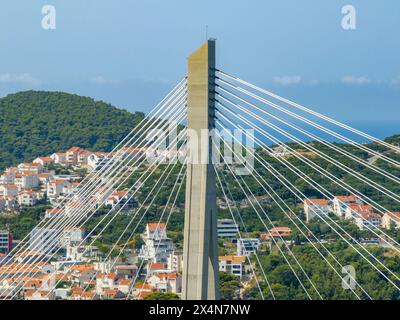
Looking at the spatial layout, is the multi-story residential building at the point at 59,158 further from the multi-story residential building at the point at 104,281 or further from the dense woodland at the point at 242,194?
the multi-story residential building at the point at 104,281

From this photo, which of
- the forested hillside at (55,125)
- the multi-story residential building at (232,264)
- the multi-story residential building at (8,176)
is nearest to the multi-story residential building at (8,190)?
the multi-story residential building at (8,176)

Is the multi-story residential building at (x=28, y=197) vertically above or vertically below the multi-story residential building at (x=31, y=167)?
below

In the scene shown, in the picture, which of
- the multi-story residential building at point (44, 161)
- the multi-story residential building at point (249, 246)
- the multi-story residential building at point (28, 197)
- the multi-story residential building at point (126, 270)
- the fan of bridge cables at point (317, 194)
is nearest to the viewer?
the fan of bridge cables at point (317, 194)

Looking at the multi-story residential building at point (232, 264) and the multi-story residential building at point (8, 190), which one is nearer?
the multi-story residential building at point (232, 264)

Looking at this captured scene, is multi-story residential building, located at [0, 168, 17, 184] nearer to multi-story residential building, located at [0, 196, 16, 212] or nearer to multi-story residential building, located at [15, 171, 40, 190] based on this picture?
multi-story residential building, located at [15, 171, 40, 190]

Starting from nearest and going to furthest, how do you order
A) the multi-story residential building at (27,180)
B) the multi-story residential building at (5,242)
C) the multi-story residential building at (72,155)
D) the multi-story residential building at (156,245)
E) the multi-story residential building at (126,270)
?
the multi-story residential building at (126,270), the multi-story residential building at (156,245), the multi-story residential building at (5,242), the multi-story residential building at (27,180), the multi-story residential building at (72,155)

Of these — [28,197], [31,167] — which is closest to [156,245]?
[28,197]
